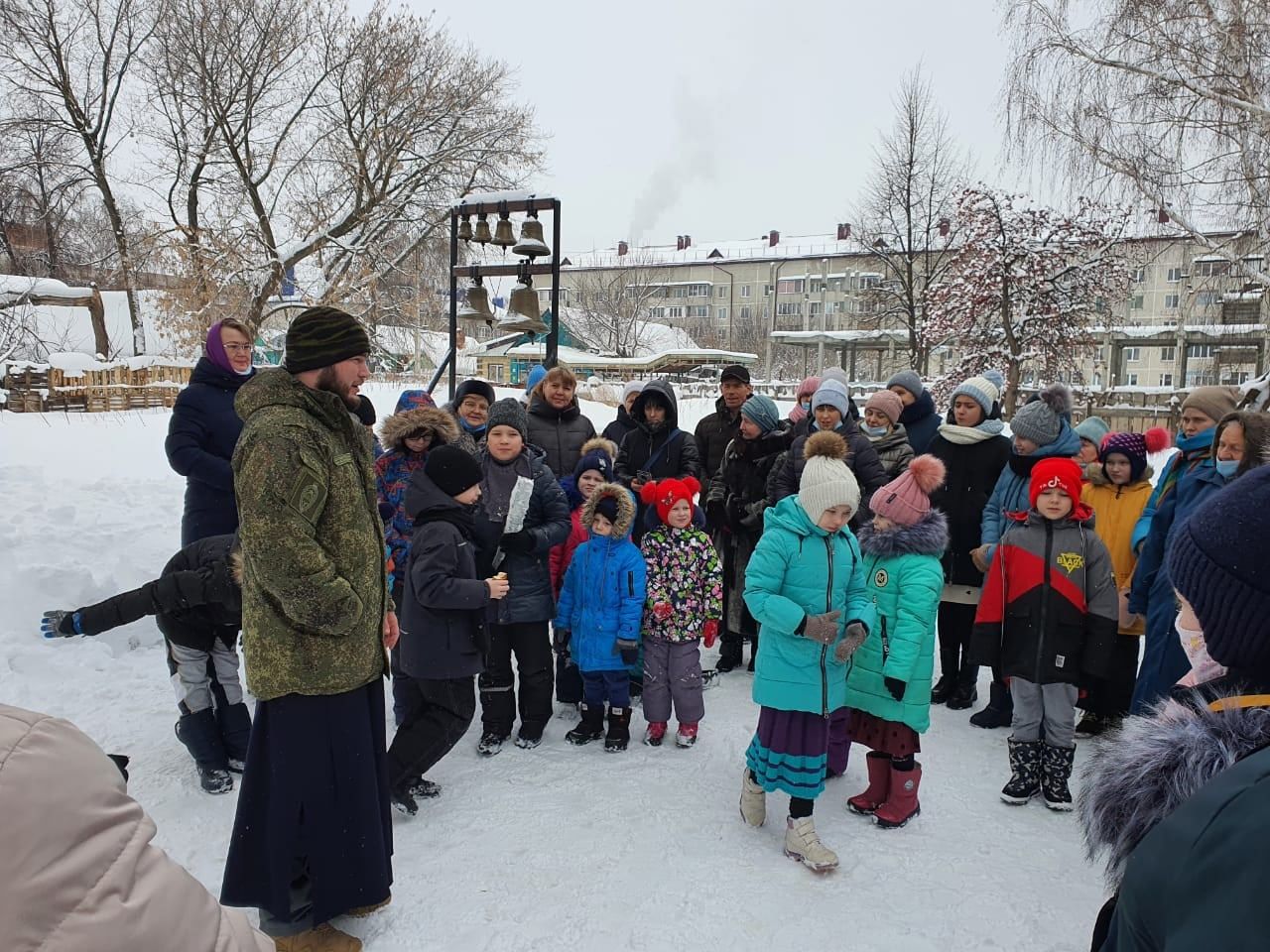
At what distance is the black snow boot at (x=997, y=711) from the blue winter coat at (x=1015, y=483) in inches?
36.3

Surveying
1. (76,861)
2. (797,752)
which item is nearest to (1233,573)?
(76,861)

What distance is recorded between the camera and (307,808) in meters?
2.52

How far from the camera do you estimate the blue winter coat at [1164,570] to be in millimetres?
3514

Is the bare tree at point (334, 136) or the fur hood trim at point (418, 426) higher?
the bare tree at point (334, 136)

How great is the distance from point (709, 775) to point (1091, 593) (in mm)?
2150

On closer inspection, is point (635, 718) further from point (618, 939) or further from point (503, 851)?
point (618, 939)

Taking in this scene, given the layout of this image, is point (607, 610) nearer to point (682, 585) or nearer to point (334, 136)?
point (682, 585)

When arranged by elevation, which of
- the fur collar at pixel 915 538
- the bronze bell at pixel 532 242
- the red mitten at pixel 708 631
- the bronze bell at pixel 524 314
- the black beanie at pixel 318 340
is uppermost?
the bronze bell at pixel 532 242

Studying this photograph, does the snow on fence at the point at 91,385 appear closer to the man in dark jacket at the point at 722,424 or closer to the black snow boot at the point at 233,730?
the man in dark jacket at the point at 722,424

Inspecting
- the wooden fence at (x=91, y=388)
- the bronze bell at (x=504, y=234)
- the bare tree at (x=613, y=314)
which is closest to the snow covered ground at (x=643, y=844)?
the bronze bell at (x=504, y=234)

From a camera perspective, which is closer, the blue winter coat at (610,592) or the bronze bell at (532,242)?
A: the blue winter coat at (610,592)

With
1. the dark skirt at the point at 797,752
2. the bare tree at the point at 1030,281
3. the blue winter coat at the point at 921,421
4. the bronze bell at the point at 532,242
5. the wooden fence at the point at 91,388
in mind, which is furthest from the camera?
the bare tree at the point at 1030,281

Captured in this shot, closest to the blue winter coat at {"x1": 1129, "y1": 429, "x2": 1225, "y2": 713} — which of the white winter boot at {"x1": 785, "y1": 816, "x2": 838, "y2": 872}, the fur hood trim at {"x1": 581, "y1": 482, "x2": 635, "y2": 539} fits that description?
the white winter boot at {"x1": 785, "y1": 816, "x2": 838, "y2": 872}

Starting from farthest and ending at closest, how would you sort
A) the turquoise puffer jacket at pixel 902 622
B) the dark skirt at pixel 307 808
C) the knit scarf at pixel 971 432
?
the knit scarf at pixel 971 432, the turquoise puffer jacket at pixel 902 622, the dark skirt at pixel 307 808
